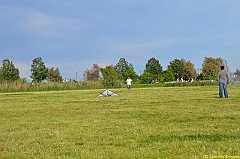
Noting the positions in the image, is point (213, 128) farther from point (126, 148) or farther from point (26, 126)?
point (26, 126)

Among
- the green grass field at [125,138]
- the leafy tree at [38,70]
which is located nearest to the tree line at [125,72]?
the leafy tree at [38,70]

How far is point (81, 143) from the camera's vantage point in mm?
6285

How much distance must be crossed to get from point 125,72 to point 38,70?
19.3m

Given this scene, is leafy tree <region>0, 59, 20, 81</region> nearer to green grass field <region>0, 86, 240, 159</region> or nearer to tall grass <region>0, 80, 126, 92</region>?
tall grass <region>0, 80, 126, 92</region>

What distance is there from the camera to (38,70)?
69.4 metres

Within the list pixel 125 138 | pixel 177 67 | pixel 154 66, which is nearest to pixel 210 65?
pixel 177 67

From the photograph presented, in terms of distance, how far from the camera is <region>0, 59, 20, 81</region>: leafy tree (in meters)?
60.8

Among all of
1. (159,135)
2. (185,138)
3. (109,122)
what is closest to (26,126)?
(109,122)

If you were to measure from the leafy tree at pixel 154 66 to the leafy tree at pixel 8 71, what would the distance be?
2919 cm

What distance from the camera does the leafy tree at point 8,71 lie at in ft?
200

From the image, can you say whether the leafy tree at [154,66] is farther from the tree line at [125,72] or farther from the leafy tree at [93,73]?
the leafy tree at [93,73]

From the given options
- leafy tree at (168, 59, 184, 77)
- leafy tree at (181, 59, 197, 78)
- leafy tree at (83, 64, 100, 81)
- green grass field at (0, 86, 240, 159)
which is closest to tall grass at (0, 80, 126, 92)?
green grass field at (0, 86, 240, 159)

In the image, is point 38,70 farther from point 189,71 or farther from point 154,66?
point 189,71

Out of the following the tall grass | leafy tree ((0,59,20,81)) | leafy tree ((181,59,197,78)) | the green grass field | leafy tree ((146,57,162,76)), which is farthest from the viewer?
leafy tree ((181,59,197,78))
